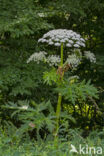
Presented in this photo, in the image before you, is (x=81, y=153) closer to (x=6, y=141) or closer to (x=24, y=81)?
(x=6, y=141)

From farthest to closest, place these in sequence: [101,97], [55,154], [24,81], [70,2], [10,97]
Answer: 1. [101,97]
2. [10,97]
3. [70,2]
4. [24,81]
5. [55,154]

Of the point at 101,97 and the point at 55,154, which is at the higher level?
the point at 55,154

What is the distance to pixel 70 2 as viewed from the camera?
4379mm

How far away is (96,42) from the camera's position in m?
5.99

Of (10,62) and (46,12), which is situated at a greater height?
(46,12)

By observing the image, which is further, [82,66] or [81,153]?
[82,66]

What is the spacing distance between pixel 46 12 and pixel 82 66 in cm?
191

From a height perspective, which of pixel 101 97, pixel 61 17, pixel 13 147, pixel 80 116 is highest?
pixel 61 17

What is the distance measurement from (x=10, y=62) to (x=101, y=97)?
2141mm

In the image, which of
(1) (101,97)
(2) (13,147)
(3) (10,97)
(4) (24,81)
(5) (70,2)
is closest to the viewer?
(2) (13,147)

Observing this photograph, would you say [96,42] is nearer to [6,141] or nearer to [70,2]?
[70,2]

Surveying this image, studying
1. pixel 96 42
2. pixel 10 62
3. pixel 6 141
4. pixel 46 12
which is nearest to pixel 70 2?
pixel 46 12

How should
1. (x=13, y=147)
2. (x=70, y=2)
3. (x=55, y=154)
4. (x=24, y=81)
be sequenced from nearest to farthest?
(x=55, y=154) → (x=13, y=147) → (x=24, y=81) → (x=70, y=2)

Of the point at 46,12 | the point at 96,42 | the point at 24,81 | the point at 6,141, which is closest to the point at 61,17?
the point at 96,42
